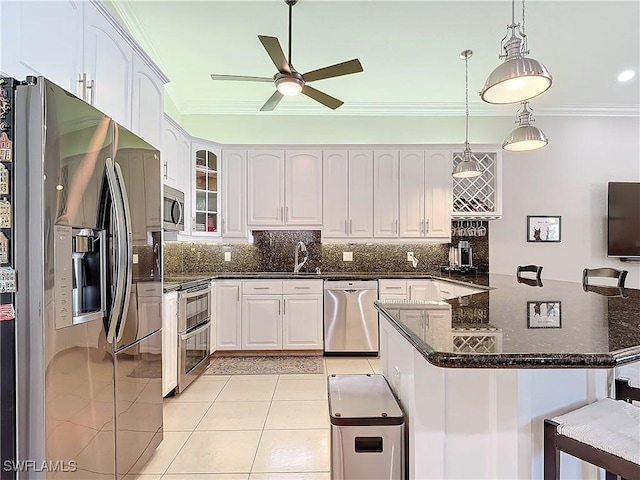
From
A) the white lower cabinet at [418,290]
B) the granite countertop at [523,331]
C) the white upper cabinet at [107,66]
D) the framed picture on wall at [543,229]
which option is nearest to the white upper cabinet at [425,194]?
the white lower cabinet at [418,290]

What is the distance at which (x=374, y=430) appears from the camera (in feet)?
4.52

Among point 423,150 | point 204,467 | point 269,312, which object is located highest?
point 423,150

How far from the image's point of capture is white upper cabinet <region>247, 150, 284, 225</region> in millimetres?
4668

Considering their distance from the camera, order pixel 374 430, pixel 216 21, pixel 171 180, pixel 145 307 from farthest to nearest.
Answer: pixel 171 180 → pixel 216 21 → pixel 145 307 → pixel 374 430

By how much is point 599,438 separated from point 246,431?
85.2 inches

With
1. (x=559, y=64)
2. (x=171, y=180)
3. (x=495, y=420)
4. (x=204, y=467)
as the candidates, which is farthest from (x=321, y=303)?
(x=559, y=64)

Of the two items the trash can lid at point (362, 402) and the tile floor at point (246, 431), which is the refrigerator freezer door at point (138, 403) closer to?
the tile floor at point (246, 431)

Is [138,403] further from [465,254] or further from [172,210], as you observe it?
[465,254]

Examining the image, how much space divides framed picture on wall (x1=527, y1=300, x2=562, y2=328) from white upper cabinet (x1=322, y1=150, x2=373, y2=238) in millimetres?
2899

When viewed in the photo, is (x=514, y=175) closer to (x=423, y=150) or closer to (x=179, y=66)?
(x=423, y=150)

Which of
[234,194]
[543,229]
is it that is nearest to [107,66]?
[234,194]

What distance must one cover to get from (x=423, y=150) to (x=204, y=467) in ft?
13.0

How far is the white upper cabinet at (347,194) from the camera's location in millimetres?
4668

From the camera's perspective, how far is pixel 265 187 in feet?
15.3
